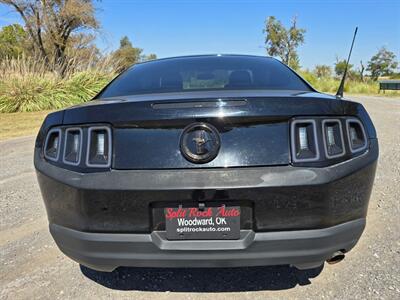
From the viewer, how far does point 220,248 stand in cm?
158

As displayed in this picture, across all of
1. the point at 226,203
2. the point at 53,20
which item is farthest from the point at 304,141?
the point at 53,20

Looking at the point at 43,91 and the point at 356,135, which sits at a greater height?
the point at 356,135

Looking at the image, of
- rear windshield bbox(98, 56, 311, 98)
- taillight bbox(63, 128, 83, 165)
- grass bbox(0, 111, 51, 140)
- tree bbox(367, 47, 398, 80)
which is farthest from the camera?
tree bbox(367, 47, 398, 80)

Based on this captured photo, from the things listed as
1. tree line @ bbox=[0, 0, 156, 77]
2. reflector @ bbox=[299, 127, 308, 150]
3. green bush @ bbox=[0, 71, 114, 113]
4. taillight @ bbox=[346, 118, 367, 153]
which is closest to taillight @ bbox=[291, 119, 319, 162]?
reflector @ bbox=[299, 127, 308, 150]

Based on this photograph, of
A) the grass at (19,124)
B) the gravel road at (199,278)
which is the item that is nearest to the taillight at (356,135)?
the gravel road at (199,278)

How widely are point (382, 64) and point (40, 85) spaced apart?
2660 inches

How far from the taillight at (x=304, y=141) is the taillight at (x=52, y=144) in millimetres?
1196

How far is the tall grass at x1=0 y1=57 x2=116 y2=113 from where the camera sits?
11703mm

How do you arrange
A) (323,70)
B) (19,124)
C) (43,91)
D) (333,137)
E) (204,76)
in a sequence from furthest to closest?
1. (323,70)
2. (43,91)
3. (19,124)
4. (204,76)
5. (333,137)

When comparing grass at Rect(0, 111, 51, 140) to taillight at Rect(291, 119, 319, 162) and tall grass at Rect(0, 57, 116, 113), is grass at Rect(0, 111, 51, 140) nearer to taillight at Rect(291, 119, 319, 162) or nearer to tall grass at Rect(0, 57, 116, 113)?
tall grass at Rect(0, 57, 116, 113)

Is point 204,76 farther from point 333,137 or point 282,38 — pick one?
point 282,38

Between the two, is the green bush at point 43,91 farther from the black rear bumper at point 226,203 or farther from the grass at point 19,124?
the black rear bumper at point 226,203

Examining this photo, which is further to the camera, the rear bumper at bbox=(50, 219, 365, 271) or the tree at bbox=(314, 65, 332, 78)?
the tree at bbox=(314, 65, 332, 78)

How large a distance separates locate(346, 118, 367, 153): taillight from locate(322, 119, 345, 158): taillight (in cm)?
6
